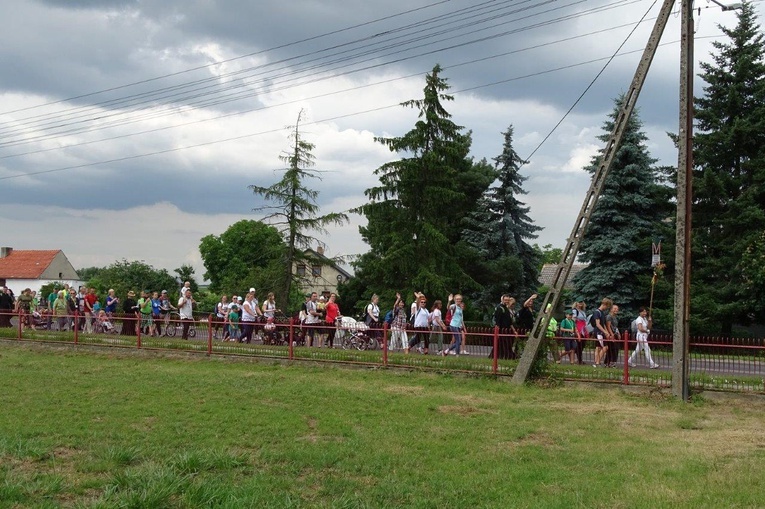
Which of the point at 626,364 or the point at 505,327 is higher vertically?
the point at 505,327

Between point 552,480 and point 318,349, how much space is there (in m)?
11.5

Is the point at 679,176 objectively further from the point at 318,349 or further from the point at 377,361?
the point at 318,349

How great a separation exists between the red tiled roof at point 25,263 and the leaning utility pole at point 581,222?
283 ft

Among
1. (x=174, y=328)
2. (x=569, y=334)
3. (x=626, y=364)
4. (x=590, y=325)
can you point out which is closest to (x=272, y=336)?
(x=174, y=328)

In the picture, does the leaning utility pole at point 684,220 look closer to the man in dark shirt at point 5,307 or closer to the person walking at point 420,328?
the person walking at point 420,328

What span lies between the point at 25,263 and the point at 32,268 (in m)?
1.88

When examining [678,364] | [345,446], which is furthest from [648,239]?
[345,446]

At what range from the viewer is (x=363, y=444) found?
9430 millimetres

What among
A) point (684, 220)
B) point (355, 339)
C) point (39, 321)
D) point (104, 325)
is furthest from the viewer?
point (39, 321)

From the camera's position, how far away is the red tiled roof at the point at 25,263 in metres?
90.6

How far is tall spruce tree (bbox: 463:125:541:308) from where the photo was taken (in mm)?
42094

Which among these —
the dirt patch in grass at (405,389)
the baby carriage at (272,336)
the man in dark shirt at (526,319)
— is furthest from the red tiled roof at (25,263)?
the dirt patch in grass at (405,389)

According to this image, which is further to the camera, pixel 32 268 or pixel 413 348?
pixel 32 268

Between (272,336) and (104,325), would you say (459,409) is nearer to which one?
(272,336)
